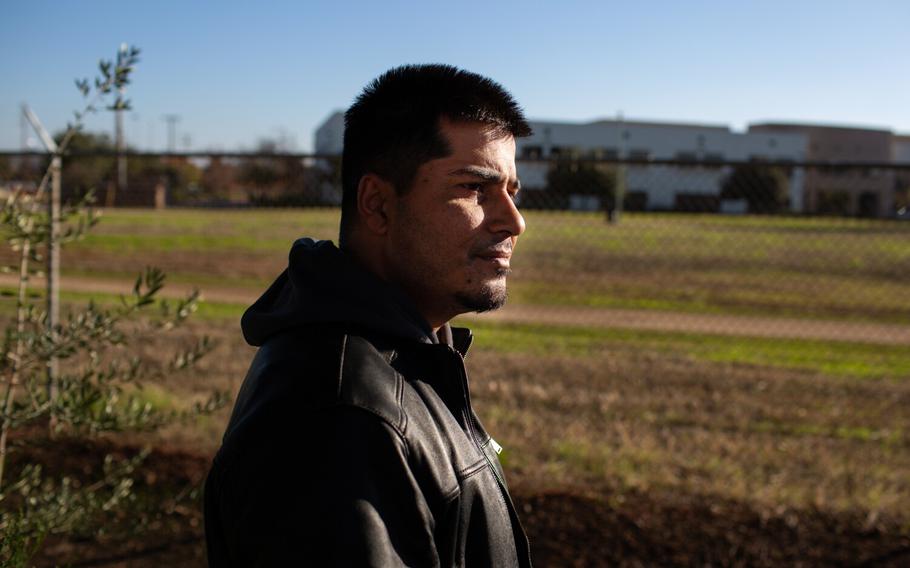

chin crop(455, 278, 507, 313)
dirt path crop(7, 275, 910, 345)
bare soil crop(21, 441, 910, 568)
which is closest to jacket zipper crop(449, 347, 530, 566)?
chin crop(455, 278, 507, 313)

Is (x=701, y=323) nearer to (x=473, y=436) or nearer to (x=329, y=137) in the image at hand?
(x=329, y=137)

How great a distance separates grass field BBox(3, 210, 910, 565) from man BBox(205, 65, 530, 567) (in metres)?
3.14

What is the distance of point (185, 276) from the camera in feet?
48.0

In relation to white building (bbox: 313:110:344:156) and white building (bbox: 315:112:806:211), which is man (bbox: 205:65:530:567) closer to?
white building (bbox: 315:112:806:211)

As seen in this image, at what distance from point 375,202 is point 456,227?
169 millimetres

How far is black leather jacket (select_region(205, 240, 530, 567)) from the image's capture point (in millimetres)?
1294

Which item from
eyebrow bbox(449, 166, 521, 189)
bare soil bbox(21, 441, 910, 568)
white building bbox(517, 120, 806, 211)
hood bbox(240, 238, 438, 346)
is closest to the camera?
hood bbox(240, 238, 438, 346)

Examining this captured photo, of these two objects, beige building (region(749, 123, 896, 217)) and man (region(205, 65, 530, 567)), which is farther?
beige building (region(749, 123, 896, 217))

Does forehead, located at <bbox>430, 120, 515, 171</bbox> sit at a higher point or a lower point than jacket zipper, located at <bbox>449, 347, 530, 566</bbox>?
higher

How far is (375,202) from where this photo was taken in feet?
5.88

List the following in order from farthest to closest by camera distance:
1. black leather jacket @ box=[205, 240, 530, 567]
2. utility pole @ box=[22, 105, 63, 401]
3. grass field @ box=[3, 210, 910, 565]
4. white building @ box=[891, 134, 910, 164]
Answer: white building @ box=[891, 134, 910, 164] < grass field @ box=[3, 210, 910, 565] < utility pole @ box=[22, 105, 63, 401] < black leather jacket @ box=[205, 240, 530, 567]

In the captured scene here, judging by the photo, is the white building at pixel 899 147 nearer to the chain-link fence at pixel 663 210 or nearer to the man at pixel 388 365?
the chain-link fence at pixel 663 210

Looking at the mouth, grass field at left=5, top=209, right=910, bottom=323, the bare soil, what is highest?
the mouth

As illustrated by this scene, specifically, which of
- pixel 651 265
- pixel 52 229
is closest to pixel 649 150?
pixel 651 265
